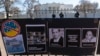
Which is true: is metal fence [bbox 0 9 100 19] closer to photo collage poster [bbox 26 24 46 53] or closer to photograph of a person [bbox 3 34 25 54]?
photo collage poster [bbox 26 24 46 53]

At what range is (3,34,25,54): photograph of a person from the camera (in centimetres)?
443

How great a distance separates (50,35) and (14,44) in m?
0.82

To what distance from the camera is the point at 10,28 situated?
4320 mm

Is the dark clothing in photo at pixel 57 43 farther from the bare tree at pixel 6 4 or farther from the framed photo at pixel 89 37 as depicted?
the bare tree at pixel 6 4

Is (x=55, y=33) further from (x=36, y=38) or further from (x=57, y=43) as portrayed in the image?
(x=36, y=38)

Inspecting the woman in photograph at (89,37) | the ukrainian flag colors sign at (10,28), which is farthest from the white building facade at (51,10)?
the woman in photograph at (89,37)

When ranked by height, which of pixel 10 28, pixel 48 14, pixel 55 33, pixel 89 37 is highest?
pixel 48 14

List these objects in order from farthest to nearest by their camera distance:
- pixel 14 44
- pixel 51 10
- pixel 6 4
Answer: pixel 6 4 < pixel 51 10 < pixel 14 44

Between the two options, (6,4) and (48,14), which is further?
(6,4)

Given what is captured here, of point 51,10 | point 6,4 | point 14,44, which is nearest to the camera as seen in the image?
point 14,44

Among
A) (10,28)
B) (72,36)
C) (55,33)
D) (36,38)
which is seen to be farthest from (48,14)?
(10,28)

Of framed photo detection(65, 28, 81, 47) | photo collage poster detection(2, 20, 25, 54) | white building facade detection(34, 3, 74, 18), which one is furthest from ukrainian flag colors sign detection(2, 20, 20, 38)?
framed photo detection(65, 28, 81, 47)

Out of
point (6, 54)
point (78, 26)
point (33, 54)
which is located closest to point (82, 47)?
point (78, 26)

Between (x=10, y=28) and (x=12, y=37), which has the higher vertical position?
(x=10, y=28)
